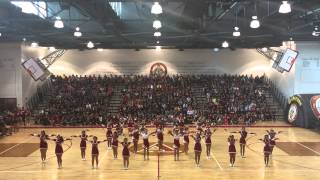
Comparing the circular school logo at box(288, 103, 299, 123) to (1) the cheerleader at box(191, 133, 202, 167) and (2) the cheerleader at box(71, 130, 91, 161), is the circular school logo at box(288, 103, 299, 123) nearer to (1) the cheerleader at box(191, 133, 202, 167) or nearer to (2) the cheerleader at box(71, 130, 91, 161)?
(1) the cheerleader at box(191, 133, 202, 167)

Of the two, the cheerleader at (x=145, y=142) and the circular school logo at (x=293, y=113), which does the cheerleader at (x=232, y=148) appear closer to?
the cheerleader at (x=145, y=142)

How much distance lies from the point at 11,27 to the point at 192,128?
16.7m

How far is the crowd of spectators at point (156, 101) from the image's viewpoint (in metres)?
42.8

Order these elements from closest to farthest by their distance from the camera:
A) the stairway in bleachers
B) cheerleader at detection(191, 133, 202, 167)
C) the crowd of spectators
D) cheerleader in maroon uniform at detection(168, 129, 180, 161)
A: cheerleader at detection(191, 133, 202, 167), cheerleader in maroon uniform at detection(168, 129, 180, 161), the crowd of spectators, the stairway in bleachers

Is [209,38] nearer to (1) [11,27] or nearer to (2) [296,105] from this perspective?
(2) [296,105]

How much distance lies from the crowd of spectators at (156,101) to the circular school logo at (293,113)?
239cm

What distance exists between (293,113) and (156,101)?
1256 cm

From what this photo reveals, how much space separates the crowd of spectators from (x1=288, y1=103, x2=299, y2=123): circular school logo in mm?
2391

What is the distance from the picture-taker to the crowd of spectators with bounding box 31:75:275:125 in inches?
1683

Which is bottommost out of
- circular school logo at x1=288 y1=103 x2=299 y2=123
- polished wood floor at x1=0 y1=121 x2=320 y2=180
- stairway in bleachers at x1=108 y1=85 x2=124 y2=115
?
polished wood floor at x1=0 y1=121 x2=320 y2=180

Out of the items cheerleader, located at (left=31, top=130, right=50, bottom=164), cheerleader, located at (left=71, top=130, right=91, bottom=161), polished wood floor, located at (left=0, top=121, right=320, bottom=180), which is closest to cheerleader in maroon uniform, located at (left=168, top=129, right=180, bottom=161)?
polished wood floor, located at (left=0, top=121, right=320, bottom=180)

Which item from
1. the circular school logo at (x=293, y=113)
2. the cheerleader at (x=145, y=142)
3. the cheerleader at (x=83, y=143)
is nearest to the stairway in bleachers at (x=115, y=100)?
the circular school logo at (x=293, y=113)

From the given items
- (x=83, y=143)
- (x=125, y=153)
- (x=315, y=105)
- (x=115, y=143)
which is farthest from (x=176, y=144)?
(x=315, y=105)

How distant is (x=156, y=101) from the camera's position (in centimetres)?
4516
